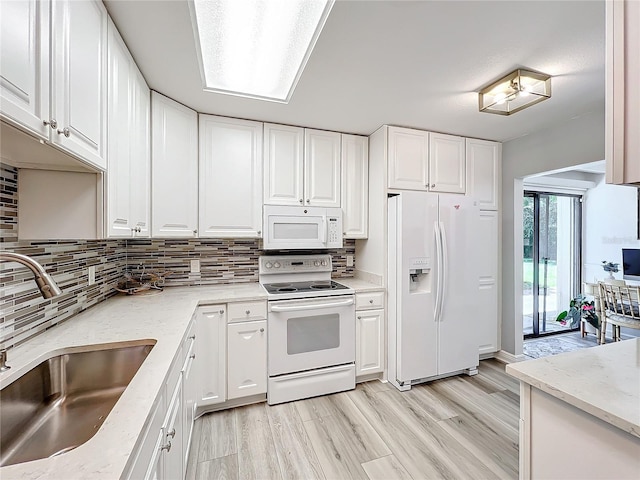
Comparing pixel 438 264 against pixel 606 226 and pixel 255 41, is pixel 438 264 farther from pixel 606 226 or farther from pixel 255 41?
pixel 606 226

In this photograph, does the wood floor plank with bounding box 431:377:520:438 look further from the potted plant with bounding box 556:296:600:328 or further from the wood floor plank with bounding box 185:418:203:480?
the potted plant with bounding box 556:296:600:328

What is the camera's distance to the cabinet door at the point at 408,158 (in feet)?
8.71

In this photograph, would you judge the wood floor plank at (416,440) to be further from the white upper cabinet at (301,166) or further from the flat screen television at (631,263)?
the flat screen television at (631,263)

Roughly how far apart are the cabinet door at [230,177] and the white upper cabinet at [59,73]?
3.65ft

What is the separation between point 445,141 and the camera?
2.85 m

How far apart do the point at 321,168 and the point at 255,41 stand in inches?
50.6

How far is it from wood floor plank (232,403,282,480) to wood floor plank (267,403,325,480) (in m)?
0.04

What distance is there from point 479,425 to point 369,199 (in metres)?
2.02

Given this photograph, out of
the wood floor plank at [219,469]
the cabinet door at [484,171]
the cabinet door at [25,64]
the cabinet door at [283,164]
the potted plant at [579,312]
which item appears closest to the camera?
the cabinet door at [25,64]

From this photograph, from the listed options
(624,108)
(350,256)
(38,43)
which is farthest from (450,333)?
(38,43)

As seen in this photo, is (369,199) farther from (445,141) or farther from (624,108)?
(624,108)

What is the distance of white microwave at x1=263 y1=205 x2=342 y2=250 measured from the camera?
8.29 feet

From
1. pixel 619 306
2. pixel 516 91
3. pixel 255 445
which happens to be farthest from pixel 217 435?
pixel 619 306

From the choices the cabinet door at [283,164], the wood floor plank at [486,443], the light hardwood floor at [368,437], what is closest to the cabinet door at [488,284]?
the light hardwood floor at [368,437]
